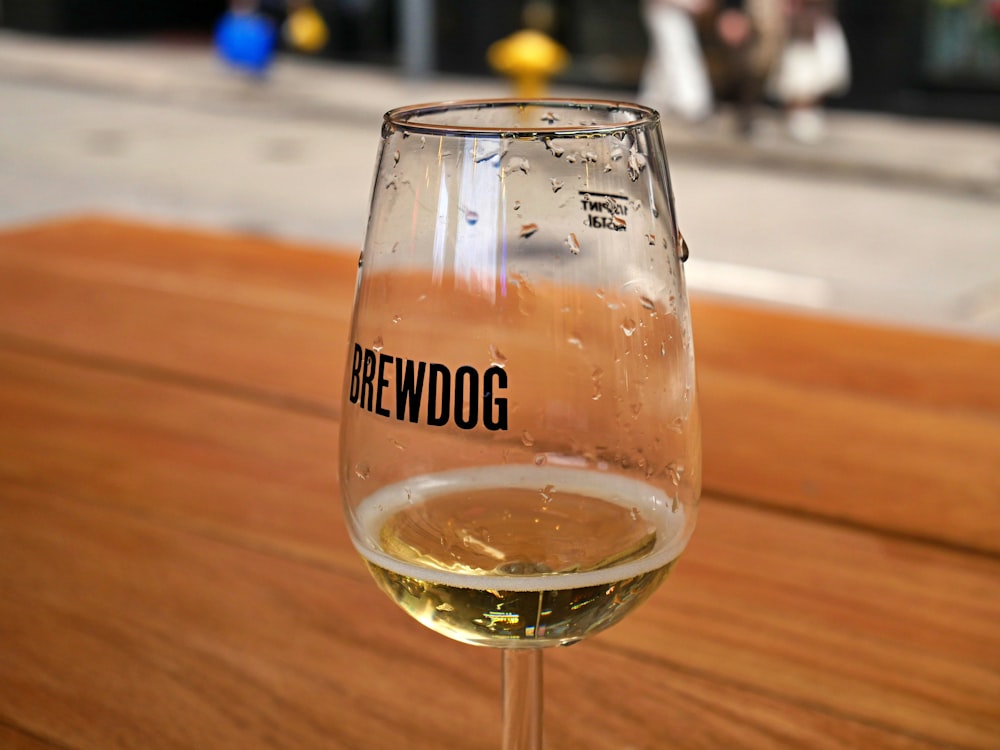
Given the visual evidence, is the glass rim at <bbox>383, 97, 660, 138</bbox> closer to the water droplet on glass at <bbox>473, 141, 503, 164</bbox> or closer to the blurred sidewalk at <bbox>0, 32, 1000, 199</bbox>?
the water droplet on glass at <bbox>473, 141, 503, 164</bbox>

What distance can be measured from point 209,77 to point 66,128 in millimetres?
2205

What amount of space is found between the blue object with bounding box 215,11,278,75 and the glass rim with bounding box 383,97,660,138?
32.6 ft

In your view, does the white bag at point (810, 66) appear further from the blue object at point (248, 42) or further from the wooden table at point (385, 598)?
the wooden table at point (385, 598)

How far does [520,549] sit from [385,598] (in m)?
0.28

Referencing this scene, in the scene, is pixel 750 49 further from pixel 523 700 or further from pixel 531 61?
pixel 523 700

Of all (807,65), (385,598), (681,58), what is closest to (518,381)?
(385,598)

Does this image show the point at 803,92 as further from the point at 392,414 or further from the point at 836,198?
the point at 392,414

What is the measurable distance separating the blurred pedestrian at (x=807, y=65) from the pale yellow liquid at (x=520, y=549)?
7232mm

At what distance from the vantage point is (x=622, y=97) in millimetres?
8938

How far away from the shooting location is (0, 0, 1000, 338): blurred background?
5098 millimetres

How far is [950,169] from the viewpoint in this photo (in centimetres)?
651

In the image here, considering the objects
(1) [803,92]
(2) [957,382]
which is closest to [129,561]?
(2) [957,382]

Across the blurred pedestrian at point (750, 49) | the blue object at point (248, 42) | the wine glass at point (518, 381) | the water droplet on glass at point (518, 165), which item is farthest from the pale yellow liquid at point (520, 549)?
the blue object at point (248, 42)

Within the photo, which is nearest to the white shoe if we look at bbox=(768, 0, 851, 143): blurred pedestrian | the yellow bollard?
bbox=(768, 0, 851, 143): blurred pedestrian
